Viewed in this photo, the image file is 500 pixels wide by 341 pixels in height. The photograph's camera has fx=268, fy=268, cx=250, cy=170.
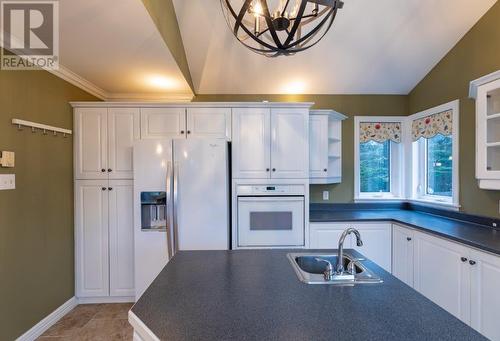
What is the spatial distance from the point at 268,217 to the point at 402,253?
139 cm

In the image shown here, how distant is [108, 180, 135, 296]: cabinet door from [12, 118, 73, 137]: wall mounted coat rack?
0.63 metres

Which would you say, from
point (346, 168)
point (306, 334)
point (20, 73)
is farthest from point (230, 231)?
point (20, 73)

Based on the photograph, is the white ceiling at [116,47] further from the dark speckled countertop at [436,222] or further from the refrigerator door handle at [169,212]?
the dark speckled countertop at [436,222]

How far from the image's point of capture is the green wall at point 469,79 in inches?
91.4

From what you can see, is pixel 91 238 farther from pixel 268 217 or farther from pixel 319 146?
pixel 319 146

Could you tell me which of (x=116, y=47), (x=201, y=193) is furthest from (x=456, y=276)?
Result: (x=116, y=47)

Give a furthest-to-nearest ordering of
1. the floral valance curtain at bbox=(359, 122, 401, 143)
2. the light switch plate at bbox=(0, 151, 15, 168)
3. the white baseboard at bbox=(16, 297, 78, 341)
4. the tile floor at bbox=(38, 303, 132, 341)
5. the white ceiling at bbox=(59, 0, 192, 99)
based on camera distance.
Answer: the floral valance curtain at bbox=(359, 122, 401, 143) < the tile floor at bbox=(38, 303, 132, 341) < the white baseboard at bbox=(16, 297, 78, 341) < the light switch plate at bbox=(0, 151, 15, 168) < the white ceiling at bbox=(59, 0, 192, 99)

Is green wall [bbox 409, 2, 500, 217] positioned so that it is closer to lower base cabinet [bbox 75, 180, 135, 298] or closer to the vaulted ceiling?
the vaulted ceiling

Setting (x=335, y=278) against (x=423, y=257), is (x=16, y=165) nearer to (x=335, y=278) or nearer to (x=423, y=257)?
(x=335, y=278)

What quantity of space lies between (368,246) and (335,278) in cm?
184

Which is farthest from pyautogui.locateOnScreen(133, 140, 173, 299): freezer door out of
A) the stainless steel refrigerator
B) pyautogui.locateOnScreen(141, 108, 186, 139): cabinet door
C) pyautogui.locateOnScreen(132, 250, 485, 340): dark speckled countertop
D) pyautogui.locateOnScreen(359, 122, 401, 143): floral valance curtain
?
pyautogui.locateOnScreen(359, 122, 401, 143): floral valance curtain

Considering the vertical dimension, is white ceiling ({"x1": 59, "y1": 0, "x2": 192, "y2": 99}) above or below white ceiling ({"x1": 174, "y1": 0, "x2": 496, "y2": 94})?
below

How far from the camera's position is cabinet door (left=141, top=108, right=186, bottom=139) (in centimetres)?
279

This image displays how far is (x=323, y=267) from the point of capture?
165 cm
